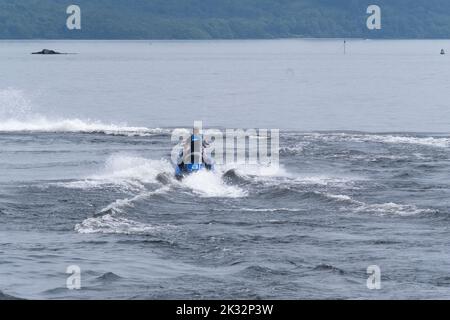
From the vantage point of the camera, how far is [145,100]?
382ft

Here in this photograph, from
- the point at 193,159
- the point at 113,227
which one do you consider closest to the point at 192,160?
the point at 193,159

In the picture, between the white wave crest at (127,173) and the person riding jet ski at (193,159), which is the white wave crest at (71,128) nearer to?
the white wave crest at (127,173)

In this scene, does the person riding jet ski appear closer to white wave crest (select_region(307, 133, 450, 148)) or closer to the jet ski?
the jet ski

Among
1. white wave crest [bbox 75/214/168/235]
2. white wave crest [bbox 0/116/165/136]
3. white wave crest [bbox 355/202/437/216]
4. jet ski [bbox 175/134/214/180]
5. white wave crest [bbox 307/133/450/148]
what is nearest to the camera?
white wave crest [bbox 75/214/168/235]

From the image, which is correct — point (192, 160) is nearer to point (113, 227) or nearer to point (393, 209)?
point (393, 209)

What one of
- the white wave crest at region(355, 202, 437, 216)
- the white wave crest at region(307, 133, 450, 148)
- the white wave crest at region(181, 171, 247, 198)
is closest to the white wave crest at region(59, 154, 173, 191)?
the white wave crest at region(181, 171, 247, 198)

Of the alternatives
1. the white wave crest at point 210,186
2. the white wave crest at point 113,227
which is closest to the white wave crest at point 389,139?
the white wave crest at point 210,186

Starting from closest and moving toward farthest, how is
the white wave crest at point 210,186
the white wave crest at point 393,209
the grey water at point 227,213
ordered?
the grey water at point 227,213, the white wave crest at point 393,209, the white wave crest at point 210,186

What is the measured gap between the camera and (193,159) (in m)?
50.4

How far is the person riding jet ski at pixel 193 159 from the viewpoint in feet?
164

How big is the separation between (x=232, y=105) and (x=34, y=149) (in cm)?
4828

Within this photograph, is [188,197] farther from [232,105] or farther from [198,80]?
[198,80]

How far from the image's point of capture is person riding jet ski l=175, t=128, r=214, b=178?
49906 mm
